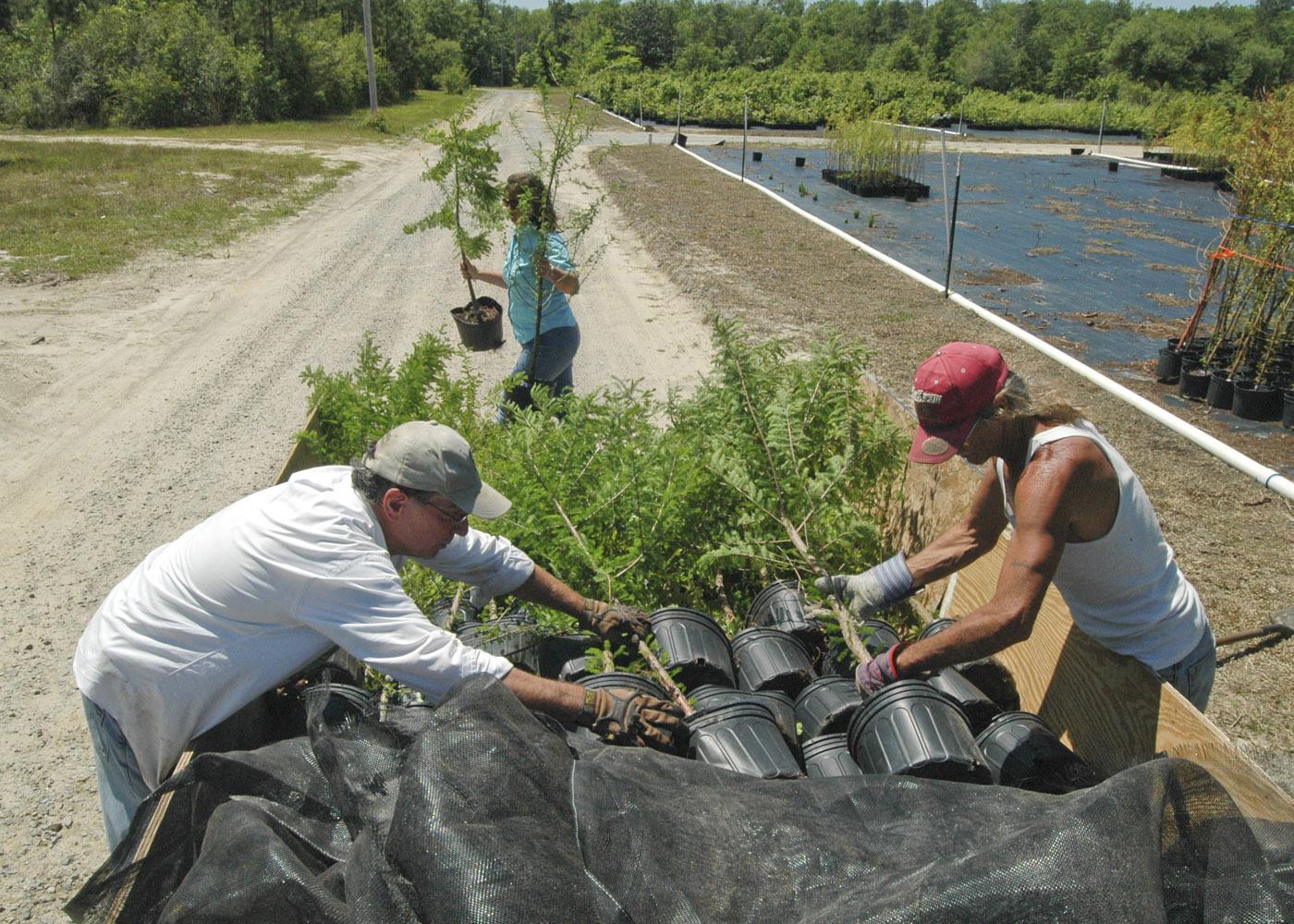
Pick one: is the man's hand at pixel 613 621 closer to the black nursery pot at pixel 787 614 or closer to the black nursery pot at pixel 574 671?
the black nursery pot at pixel 574 671

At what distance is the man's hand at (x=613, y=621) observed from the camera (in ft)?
10.2

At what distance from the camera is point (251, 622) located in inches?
90.2

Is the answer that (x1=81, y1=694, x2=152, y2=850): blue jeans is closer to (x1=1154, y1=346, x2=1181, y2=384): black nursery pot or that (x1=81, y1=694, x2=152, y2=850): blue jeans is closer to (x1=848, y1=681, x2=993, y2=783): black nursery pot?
(x1=848, y1=681, x2=993, y2=783): black nursery pot

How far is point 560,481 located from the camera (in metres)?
3.59

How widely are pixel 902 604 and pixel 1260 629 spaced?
1705mm

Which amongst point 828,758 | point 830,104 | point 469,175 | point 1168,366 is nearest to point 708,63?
point 830,104

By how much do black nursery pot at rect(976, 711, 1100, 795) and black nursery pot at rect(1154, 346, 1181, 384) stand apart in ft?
21.5

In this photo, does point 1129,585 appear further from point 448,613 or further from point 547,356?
point 547,356

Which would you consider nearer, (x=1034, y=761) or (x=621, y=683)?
(x=1034, y=761)

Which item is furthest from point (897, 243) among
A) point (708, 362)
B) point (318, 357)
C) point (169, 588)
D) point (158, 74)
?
point (158, 74)

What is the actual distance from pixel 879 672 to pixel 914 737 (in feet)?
0.95

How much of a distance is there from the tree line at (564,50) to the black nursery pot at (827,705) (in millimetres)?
3844

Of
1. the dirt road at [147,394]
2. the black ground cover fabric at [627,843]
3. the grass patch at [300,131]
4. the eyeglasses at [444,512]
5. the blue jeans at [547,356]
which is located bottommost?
the dirt road at [147,394]

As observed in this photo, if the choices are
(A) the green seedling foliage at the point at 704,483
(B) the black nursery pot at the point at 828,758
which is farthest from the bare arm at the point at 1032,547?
(A) the green seedling foliage at the point at 704,483
